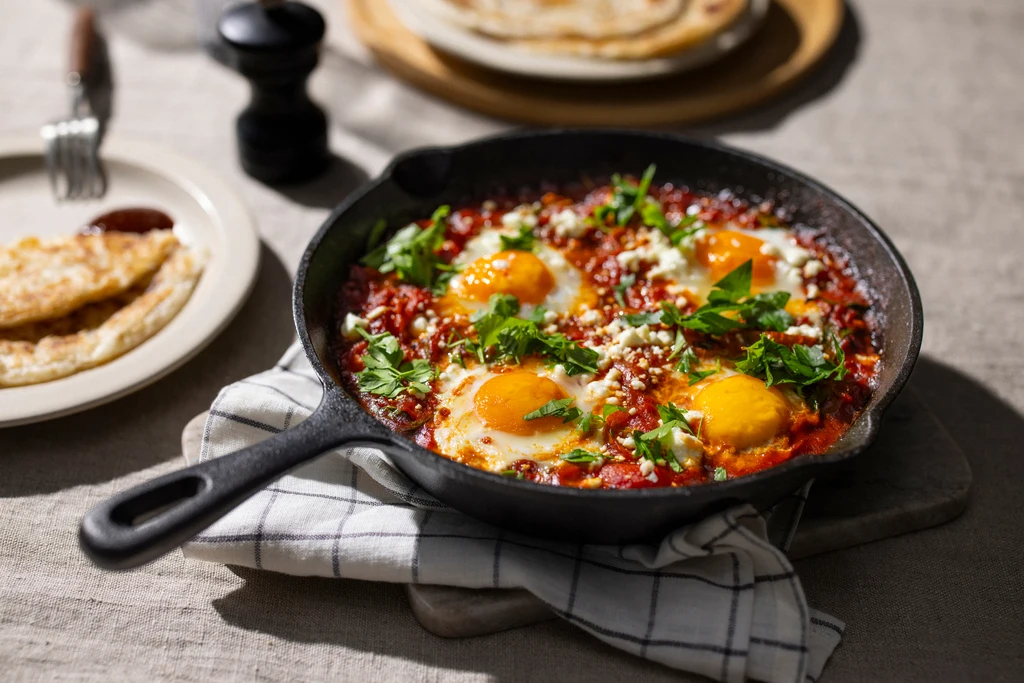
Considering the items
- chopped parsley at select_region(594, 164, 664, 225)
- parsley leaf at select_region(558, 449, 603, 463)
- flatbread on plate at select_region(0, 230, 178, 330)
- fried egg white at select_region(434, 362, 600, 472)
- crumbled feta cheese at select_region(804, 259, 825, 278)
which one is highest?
crumbled feta cheese at select_region(804, 259, 825, 278)

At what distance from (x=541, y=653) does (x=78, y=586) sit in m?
1.31

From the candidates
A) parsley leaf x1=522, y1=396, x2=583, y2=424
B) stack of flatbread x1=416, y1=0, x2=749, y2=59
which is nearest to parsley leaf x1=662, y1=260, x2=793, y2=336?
parsley leaf x1=522, y1=396, x2=583, y2=424

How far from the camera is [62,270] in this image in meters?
3.31

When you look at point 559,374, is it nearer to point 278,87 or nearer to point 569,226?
point 569,226

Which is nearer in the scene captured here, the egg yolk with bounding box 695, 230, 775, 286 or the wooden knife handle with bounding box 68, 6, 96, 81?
the egg yolk with bounding box 695, 230, 775, 286

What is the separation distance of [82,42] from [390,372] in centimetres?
302

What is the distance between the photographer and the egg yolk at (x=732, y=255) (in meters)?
3.32

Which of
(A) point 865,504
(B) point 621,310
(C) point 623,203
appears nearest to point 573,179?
(C) point 623,203

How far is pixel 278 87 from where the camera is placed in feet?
13.3

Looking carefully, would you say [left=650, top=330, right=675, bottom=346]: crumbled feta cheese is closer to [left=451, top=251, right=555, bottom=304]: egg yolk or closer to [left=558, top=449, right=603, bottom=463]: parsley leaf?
[left=451, top=251, right=555, bottom=304]: egg yolk

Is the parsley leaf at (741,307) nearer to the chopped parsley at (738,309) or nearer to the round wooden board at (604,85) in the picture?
the chopped parsley at (738,309)

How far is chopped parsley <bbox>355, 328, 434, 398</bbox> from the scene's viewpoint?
9.39ft

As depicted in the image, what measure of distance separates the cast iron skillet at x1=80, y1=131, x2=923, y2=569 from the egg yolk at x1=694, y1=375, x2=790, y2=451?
0.75ft

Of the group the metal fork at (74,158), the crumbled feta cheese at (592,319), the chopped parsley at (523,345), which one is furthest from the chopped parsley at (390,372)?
the metal fork at (74,158)
